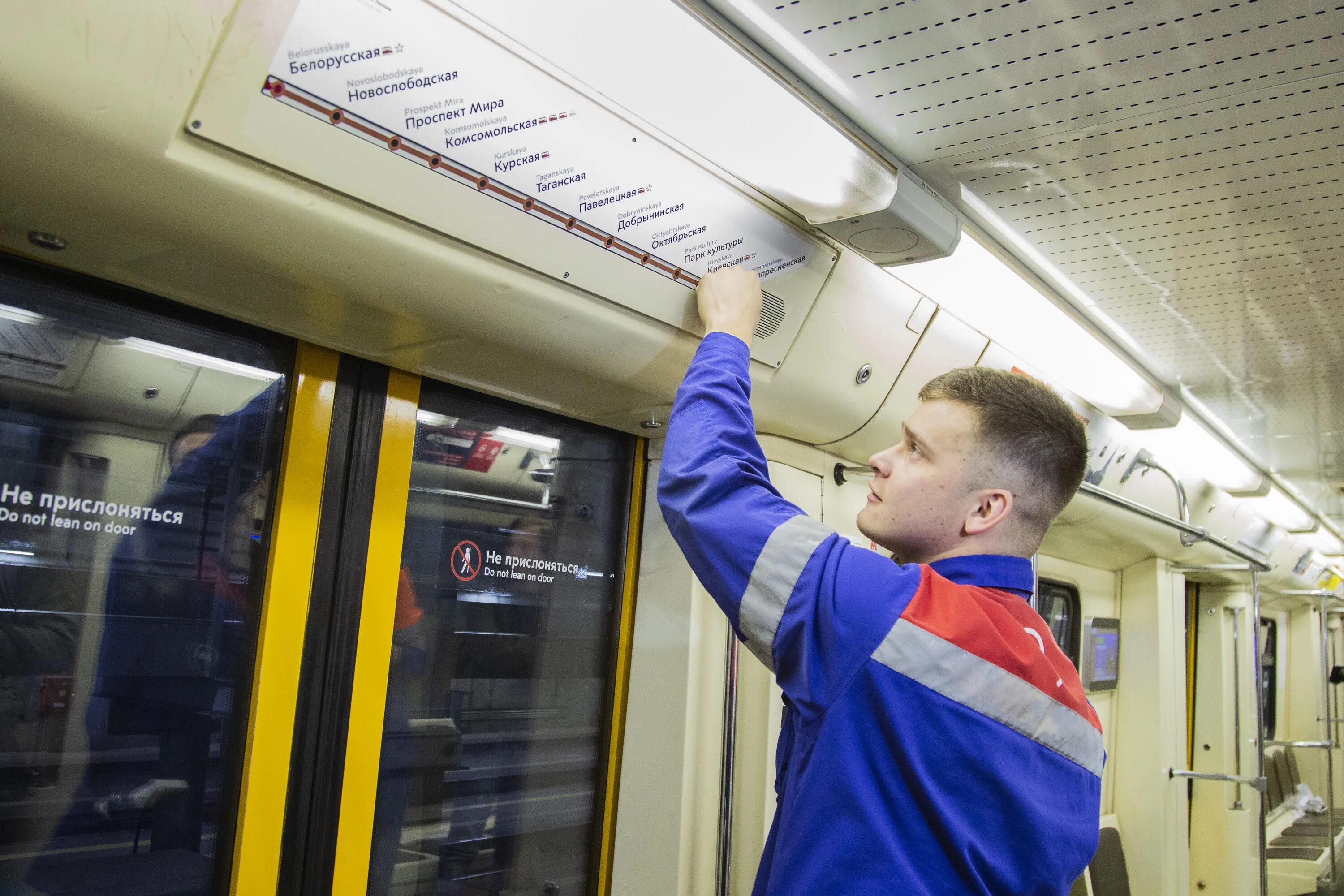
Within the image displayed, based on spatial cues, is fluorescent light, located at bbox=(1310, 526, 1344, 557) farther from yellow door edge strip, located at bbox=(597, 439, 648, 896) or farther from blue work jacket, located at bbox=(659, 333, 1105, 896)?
blue work jacket, located at bbox=(659, 333, 1105, 896)

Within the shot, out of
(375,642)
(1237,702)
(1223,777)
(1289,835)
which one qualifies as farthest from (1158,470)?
(1289,835)

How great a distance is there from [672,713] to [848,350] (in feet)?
3.63

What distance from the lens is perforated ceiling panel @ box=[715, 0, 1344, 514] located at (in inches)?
62.7

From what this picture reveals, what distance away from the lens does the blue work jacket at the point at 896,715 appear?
4.34ft

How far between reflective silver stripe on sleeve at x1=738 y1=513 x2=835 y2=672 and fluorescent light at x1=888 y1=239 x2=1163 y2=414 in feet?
4.44

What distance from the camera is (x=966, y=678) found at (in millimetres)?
1327

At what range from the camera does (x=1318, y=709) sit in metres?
10.4

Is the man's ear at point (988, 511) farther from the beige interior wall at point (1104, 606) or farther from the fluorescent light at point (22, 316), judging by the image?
the beige interior wall at point (1104, 606)

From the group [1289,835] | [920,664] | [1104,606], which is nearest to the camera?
[920,664]

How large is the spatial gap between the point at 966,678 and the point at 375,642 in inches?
52.1

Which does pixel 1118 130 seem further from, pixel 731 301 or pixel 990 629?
pixel 990 629

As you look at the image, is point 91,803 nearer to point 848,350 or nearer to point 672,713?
point 672,713

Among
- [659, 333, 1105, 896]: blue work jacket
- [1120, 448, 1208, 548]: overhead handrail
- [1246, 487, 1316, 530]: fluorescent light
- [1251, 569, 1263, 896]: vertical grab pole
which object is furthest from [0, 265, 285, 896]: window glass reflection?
[1246, 487, 1316, 530]: fluorescent light

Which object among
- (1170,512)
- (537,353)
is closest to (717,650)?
(537,353)
